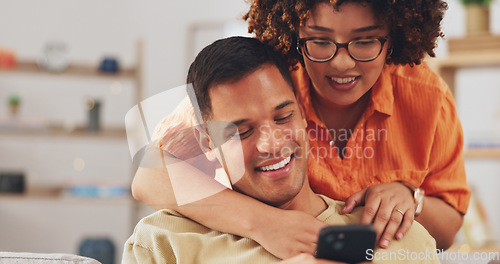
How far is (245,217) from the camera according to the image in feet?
2.48

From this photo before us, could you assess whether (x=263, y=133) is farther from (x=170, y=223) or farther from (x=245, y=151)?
(x=170, y=223)

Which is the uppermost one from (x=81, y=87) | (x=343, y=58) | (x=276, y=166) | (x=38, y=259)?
(x=343, y=58)

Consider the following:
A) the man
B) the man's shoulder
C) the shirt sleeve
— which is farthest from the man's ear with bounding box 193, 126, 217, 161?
the shirt sleeve

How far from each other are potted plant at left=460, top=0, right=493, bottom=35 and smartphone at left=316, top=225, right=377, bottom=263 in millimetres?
1723

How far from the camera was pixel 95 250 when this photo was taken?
2172 millimetres

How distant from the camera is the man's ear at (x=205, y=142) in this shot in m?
0.75

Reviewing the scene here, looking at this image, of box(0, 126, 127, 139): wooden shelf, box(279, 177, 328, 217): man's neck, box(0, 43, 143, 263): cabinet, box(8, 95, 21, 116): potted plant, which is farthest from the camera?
box(0, 43, 143, 263): cabinet

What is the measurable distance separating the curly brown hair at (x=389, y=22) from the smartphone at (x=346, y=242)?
1.04 feet

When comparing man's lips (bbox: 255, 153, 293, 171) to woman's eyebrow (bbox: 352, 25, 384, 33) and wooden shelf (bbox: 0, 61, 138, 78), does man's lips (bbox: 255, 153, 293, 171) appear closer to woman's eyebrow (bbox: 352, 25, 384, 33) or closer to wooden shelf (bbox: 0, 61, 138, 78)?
woman's eyebrow (bbox: 352, 25, 384, 33)

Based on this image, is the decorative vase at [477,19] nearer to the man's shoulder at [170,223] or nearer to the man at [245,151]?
the man at [245,151]

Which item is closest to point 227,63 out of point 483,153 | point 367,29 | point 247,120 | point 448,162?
point 247,120

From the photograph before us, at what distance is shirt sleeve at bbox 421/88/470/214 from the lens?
2.95 ft

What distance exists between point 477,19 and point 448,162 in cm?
132

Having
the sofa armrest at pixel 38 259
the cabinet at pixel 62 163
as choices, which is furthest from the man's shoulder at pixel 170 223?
the cabinet at pixel 62 163
